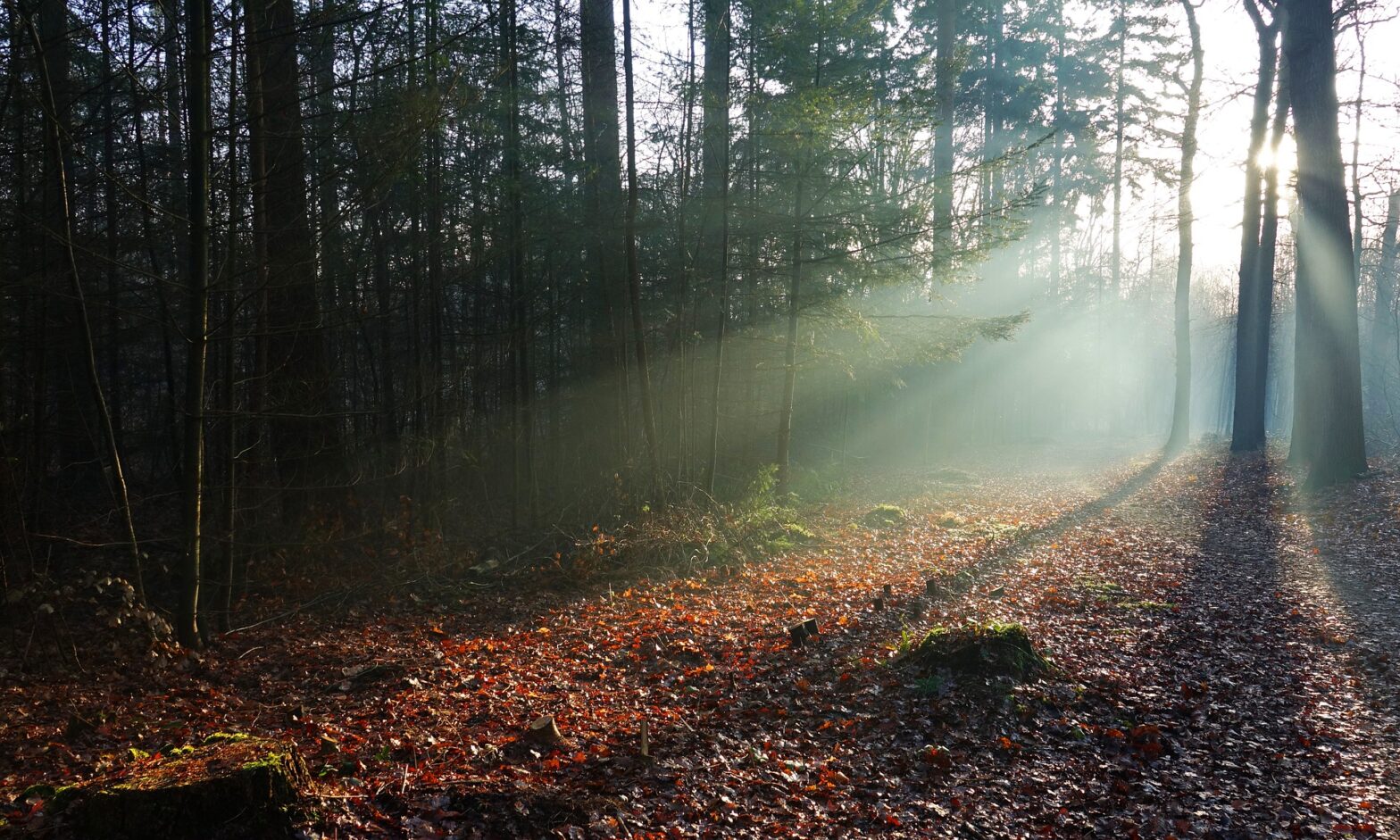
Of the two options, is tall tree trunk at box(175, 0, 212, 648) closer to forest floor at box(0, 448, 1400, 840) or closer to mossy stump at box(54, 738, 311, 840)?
forest floor at box(0, 448, 1400, 840)

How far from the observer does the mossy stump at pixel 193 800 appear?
10.0ft

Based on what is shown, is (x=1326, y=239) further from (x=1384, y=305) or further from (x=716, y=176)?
(x=1384, y=305)

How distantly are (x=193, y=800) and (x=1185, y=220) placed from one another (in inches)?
1022

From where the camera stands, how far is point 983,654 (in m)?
5.85

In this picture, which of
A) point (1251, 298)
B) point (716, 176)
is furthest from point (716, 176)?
point (1251, 298)

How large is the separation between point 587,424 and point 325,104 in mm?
7345

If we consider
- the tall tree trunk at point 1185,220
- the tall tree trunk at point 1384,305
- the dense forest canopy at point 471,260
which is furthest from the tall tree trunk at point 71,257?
the tall tree trunk at point 1384,305

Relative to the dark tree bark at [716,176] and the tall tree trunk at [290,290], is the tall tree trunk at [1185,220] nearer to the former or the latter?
the dark tree bark at [716,176]

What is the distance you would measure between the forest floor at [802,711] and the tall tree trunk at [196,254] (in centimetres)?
145

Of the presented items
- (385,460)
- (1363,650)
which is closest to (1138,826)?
(1363,650)

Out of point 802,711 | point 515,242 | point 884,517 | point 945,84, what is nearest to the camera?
point 802,711

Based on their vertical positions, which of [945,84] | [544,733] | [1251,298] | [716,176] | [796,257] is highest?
[945,84]

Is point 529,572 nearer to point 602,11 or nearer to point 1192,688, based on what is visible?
point 1192,688

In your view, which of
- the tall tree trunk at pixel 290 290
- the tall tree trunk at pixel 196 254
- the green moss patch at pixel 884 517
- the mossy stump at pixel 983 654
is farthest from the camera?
the green moss patch at pixel 884 517
